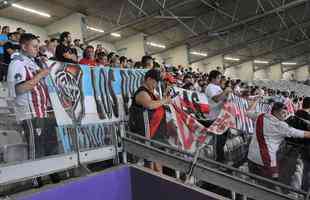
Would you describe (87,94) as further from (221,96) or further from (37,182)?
(221,96)

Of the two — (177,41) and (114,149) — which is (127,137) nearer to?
(114,149)

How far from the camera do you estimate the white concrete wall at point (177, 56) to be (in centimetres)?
2581

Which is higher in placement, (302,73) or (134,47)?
(134,47)

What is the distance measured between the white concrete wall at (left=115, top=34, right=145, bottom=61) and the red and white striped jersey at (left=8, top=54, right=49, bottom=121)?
59.0 feet

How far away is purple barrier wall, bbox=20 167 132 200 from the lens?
282 centimetres

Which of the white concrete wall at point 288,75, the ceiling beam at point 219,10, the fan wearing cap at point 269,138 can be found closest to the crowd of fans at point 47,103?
the fan wearing cap at point 269,138

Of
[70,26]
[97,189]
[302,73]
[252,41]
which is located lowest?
[97,189]

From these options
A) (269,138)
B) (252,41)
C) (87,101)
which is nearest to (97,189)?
(87,101)

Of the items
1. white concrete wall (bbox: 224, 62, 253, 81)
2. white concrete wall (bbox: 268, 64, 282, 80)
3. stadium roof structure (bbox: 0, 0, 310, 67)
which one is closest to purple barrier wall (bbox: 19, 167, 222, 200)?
stadium roof structure (bbox: 0, 0, 310, 67)

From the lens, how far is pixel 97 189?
321cm

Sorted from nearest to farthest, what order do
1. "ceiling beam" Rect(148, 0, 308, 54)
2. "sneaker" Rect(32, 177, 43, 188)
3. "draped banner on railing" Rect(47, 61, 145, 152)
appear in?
"sneaker" Rect(32, 177, 43, 188)
"draped banner on railing" Rect(47, 61, 145, 152)
"ceiling beam" Rect(148, 0, 308, 54)

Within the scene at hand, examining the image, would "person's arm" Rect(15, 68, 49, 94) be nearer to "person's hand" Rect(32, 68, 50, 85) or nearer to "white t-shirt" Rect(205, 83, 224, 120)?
"person's hand" Rect(32, 68, 50, 85)

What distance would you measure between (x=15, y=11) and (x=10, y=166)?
14070 mm

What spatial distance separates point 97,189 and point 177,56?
23.2 m
